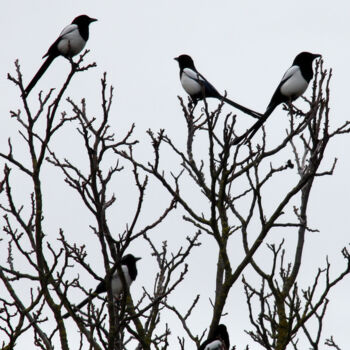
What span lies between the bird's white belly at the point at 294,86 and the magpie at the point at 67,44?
198cm

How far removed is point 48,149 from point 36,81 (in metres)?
2.45

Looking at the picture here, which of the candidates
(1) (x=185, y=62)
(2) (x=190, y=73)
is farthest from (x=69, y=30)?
(1) (x=185, y=62)

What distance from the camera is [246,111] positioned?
6891mm

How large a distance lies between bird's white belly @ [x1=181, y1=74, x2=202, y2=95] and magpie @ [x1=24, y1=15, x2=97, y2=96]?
1.51 metres

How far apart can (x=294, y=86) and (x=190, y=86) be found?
1450mm

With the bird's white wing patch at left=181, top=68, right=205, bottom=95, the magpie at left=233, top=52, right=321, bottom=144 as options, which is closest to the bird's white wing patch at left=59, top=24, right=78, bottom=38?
the bird's white wing patch at left=181, top=68, right=205, bottom=95

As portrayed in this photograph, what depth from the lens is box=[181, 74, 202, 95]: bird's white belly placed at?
7.71 metres

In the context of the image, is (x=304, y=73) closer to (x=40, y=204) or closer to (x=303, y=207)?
(x=303, y=207)

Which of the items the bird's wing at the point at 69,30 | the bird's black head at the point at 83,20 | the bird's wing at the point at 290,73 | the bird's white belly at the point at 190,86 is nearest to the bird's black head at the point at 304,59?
the bird's wing at the point at 290,73

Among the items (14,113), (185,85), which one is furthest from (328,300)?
(185,85)

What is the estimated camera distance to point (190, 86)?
25.6ft

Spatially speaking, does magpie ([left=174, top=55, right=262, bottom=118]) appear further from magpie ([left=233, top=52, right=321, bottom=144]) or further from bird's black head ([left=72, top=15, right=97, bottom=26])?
bird's black head ([left=72, top=15, right=97, bottom=26])

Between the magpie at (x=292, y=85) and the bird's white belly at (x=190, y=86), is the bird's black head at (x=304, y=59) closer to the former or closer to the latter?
the magpie at (x=292, y=85)

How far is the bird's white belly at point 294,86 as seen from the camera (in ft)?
22.1
